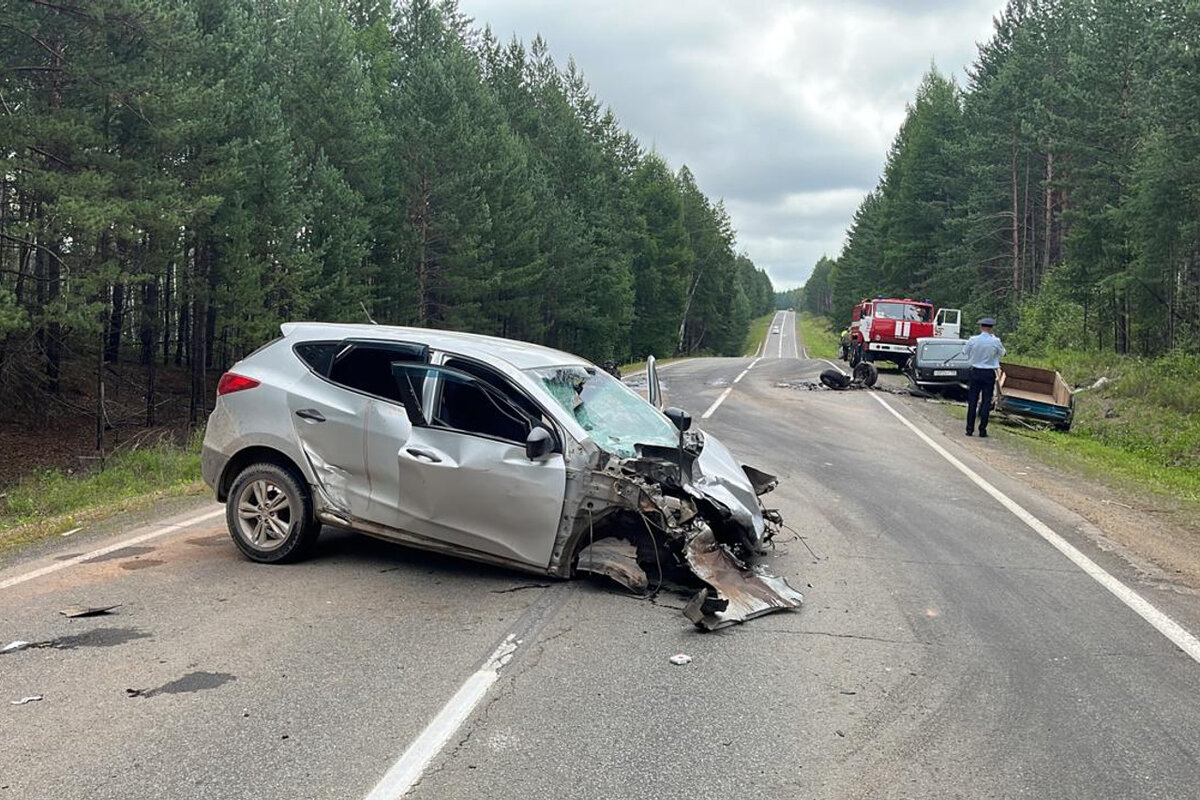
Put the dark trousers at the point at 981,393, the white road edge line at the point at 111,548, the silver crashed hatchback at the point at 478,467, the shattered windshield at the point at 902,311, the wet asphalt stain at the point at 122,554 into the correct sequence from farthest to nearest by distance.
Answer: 1. the shattered windshield at the point at 902,311
2. the dark trousers at the point at 981,393
3. the wet asphalt stain at the point at 122,554
4. the white road edge line at the point at 111,548
5. the silver crashed hatchback at the point at 478,467

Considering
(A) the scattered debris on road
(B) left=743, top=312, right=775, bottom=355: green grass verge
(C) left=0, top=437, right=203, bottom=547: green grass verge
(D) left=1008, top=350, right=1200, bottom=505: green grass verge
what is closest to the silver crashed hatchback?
(A) the scattered debris on road

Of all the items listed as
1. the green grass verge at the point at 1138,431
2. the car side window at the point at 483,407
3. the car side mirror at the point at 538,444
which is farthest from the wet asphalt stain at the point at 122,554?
the green grass verge at the point at 1138,431

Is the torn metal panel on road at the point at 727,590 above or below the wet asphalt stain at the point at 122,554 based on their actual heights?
above

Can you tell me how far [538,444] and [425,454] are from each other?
868mm

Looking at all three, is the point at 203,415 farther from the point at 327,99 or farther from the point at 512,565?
the point at 512,565

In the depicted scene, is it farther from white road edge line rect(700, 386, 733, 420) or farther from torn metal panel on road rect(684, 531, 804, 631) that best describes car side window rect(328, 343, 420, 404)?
white road edge line rect(700, 386, 733, 420)

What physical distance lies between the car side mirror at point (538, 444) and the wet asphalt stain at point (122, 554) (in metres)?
3.52

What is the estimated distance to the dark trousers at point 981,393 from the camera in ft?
51.8

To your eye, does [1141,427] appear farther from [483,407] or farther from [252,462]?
[252,462]

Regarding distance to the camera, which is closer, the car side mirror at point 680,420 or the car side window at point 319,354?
the car side mirror at point 680,420

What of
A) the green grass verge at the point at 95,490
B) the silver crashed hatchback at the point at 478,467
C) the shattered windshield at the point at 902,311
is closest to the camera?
the silver crashed hatchback at the point at 478,467

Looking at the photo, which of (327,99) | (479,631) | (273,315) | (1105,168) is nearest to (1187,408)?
(1105,168)

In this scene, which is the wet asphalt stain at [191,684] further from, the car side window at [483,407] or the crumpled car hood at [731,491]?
the crumpled car hood at [731,491]

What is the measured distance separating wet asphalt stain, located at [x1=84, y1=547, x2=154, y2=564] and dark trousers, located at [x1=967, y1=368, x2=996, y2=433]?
13359mm
